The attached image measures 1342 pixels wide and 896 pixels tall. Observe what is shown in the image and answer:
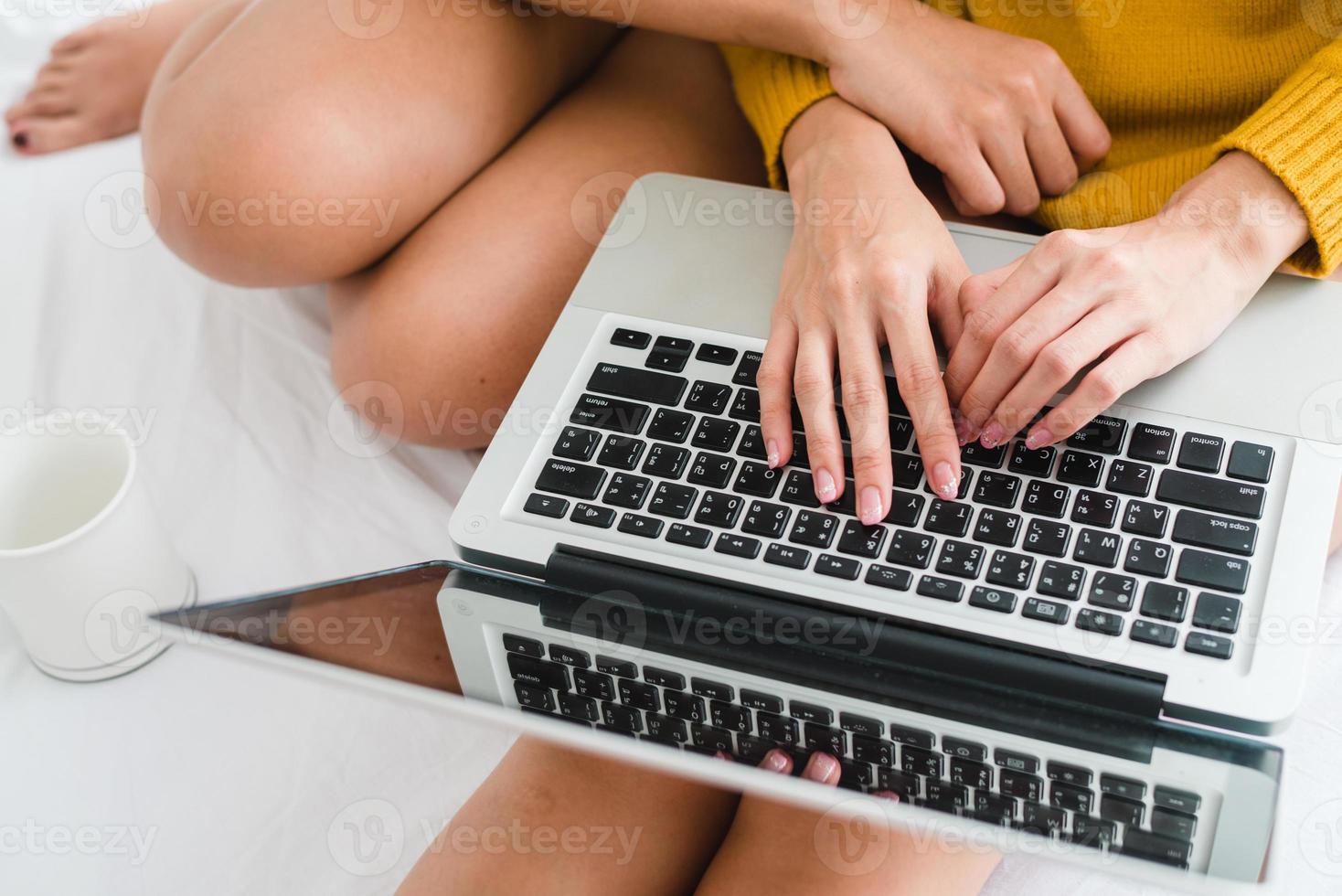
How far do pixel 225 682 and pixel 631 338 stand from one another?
342 mm

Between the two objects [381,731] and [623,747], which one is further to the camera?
[381,731]

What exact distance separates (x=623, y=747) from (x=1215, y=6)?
54 centimetres

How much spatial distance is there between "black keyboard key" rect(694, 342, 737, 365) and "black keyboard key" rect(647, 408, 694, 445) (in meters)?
0.04

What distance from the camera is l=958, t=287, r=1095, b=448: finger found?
1.70ft

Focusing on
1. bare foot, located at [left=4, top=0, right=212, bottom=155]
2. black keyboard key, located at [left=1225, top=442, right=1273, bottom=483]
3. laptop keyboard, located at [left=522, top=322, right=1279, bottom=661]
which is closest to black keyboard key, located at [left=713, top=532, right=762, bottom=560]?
laptop keyboard, located at [left=522, top=322, right=1279, bottom=661]

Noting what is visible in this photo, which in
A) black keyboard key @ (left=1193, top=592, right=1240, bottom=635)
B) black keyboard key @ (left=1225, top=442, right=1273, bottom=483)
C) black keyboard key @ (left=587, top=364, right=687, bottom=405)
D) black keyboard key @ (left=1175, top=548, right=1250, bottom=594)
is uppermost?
black keyboard key @ (left=587, top=364, right=687, bottom=405)

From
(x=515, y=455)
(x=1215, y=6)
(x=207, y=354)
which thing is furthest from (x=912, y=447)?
(x=207, y=354)

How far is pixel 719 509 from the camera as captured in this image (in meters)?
0.52

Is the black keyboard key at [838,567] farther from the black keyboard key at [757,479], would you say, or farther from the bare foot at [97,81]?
the bare foot at [97,81]

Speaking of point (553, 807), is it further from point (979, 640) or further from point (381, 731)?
point (979, 640)

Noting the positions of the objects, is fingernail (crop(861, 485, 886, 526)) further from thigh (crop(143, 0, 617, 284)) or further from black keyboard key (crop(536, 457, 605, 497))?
thigh (crop(143, 0, 617, 284))

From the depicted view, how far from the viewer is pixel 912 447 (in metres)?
0.54

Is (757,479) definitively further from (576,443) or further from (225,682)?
(225,682)
